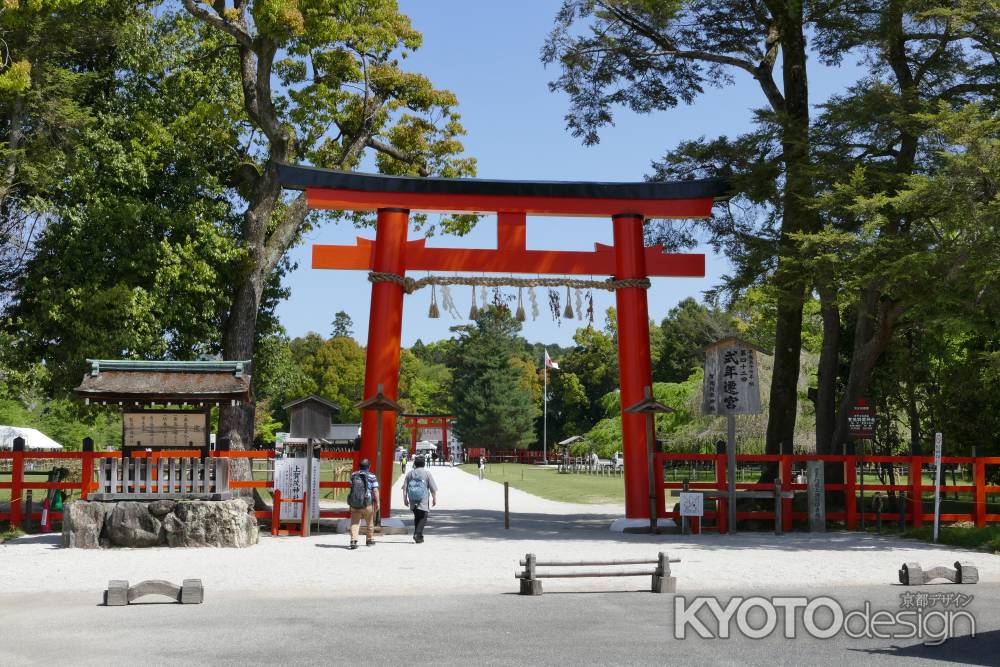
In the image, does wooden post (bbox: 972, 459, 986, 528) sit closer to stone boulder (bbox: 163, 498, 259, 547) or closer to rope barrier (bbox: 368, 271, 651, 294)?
rope barrier (bbox: 368, 271, 651, 294)

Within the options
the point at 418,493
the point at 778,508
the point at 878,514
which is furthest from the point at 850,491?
the point at 418,493

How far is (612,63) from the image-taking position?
23438mm

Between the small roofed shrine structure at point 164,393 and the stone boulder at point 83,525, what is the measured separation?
1.07 meters

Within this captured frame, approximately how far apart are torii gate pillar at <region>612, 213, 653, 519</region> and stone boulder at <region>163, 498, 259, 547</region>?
723 centimetres

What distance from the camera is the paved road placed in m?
7.85

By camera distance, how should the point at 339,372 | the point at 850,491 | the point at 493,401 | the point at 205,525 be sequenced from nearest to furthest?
the point at 205,525 < the point at 850,491 < the point at 339,372 < the point at 493,401

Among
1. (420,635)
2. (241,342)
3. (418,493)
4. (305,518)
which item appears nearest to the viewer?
(420,635)

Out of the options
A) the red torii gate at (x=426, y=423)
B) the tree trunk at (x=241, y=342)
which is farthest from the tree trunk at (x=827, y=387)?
the red torii gate at (x=426, y=423)

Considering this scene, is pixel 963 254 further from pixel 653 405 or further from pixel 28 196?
pixel 28 196

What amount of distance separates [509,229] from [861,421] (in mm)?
7824

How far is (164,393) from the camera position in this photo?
55.7 feet

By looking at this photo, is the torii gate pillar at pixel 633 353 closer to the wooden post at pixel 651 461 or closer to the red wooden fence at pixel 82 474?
the wooden post at pixel 651 461

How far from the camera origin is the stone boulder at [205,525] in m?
16.4

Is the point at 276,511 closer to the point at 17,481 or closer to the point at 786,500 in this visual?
the point at 17,481
